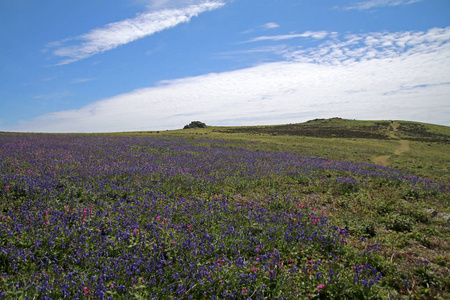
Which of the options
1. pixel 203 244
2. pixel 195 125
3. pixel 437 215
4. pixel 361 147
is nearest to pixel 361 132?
pixel 361 147

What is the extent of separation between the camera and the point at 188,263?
4.52m

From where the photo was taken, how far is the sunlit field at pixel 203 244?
3.98 m

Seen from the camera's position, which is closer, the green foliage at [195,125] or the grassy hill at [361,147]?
the grassy hill at [361,147]

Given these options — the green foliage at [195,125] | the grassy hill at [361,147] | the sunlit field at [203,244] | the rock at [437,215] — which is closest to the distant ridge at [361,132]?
the grassy hill at [361,147]

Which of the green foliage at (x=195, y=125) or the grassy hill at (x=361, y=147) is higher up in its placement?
the green foliage at (x=195, y=125)

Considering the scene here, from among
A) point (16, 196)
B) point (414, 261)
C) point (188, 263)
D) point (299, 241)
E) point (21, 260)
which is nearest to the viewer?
point (21, 260)

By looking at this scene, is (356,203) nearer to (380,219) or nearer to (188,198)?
(380,219)

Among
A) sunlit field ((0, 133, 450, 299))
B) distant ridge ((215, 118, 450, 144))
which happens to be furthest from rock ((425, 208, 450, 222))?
distant ridge ((215, 118, 450, 144))

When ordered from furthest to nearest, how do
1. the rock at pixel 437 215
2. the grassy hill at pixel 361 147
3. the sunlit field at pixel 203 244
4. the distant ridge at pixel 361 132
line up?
the distant ridge at pixel 361 132 < the grassy hill at pixel 361 147 < the rock at pixel 437 215 < the sunlit field at pixel 203 244

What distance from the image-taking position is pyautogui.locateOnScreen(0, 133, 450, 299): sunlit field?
3.98 metres

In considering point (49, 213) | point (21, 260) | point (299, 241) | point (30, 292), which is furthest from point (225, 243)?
point (49, 213)

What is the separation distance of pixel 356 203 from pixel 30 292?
9449 mm

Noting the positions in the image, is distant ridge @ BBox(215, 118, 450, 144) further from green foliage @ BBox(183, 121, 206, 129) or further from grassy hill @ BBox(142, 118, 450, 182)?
green foliage @ BBox(183, 121, 206, 129)

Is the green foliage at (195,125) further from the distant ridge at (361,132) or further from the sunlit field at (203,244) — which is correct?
the sunlit field at (203,244)
